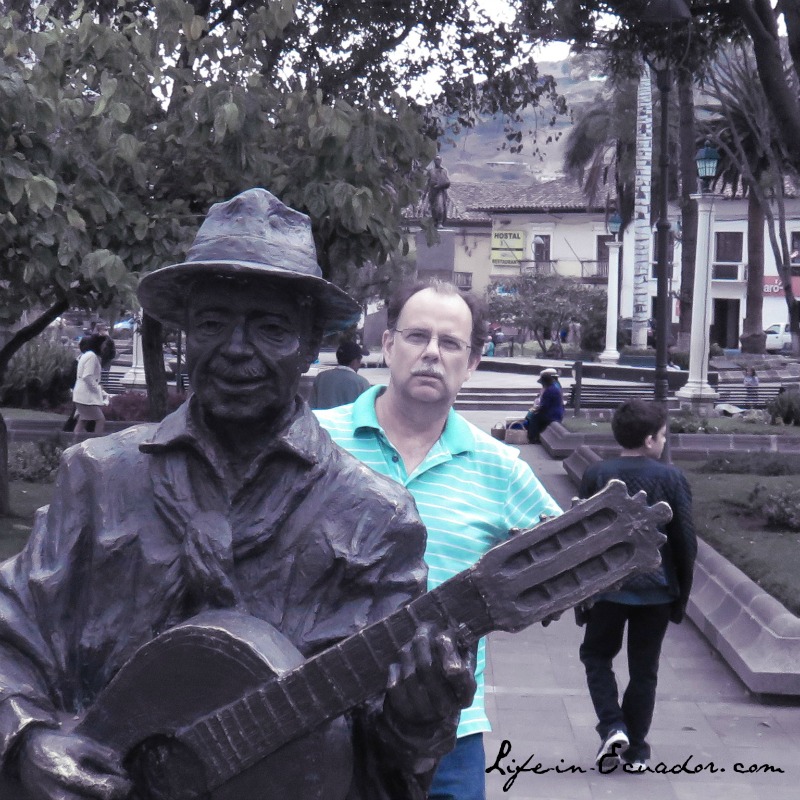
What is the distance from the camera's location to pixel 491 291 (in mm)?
65062

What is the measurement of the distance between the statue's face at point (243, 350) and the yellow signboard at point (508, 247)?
78058 mm

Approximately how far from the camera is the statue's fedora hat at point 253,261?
91.0 inches

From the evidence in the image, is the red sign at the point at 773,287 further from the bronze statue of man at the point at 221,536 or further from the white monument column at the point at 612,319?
the bronze statue of man at the point at 221,536

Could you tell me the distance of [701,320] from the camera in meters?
25.6

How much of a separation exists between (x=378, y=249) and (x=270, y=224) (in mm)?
6477

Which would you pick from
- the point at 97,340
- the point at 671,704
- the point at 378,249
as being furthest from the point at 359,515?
the point at 97,340

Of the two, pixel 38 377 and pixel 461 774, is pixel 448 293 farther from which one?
pixel 38 377

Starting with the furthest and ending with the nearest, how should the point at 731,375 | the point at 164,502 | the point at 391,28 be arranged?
1. the point at 731,375
2. the point at 391,28
3. the point at 164,502

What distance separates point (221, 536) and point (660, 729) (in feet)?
18.1

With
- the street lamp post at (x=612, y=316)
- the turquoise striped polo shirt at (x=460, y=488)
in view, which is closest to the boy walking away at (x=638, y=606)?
the turquoise striped polo shirt at (x=460, y=488)

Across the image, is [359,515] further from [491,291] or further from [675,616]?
[491,291]

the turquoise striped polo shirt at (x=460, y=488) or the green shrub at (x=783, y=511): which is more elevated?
the turquoise striped polo shirt at (x=460, y=488)

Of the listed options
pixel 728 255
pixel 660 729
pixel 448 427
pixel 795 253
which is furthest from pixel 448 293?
pixel 728 255

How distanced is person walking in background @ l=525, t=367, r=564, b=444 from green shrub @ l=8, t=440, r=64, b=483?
7974mm
